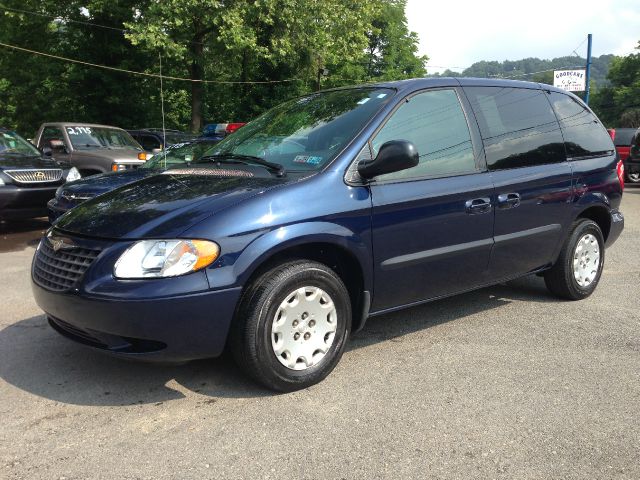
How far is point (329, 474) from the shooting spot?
254 cm

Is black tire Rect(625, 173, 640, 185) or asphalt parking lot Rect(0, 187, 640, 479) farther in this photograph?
black tire Rect(625, 173, 640, 185)

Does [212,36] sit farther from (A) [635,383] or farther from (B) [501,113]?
(A) [635,383]

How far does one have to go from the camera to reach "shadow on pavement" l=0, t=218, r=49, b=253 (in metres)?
7.89

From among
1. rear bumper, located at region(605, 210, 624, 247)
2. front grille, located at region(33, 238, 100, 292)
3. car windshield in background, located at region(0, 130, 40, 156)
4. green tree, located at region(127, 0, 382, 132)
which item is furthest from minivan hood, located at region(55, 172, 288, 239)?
green tree, located at region(127, 0, 382, 132)

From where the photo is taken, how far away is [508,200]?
430 cm

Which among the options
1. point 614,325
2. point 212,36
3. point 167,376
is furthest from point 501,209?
point 212,36

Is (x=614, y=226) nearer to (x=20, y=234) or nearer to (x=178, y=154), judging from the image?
(x=178, y=154)

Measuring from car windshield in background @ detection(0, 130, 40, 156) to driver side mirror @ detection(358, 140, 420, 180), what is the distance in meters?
7.79

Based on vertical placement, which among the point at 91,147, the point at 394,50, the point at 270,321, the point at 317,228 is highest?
the point at 394,50

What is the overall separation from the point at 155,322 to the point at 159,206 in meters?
0.69

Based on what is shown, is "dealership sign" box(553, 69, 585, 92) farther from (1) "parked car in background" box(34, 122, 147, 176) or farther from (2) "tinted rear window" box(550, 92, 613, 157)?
(2) "tinted rear window" box(550, 92, 613, 157)

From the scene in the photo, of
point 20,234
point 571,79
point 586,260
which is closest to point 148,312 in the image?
point 586,260

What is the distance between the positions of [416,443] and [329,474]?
483 mm

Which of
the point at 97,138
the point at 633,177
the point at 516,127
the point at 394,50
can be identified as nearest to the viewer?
the point at 516,127
